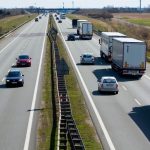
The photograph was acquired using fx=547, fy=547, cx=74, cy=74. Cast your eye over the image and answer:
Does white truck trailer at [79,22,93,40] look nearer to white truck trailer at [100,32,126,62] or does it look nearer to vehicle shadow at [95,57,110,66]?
vehicle shadow at [95,57,110,66]

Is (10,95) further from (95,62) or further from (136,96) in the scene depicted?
(95,62)

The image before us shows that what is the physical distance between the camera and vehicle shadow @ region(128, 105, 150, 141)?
26.3 metres

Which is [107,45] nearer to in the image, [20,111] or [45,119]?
[20,111]

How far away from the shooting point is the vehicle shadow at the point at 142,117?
2630cm

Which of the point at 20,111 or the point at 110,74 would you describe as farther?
the point at 110,74

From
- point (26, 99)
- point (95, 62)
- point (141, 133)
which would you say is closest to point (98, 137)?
point (141, 133)

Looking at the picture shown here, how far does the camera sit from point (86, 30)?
9850cm

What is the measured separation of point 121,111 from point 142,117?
6.67 feet

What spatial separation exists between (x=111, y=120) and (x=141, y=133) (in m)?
3.43

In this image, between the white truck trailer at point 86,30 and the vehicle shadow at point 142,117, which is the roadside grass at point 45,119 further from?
the white truck trailer at point 86,30

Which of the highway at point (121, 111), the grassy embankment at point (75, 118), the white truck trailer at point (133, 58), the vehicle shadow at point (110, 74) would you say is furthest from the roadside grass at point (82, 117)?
the white truck trailer at point (133, 58)

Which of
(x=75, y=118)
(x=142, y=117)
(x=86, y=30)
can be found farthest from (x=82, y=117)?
(x=86, y=30)

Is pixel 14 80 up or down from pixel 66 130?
down

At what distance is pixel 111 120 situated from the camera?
2864 centimetres
